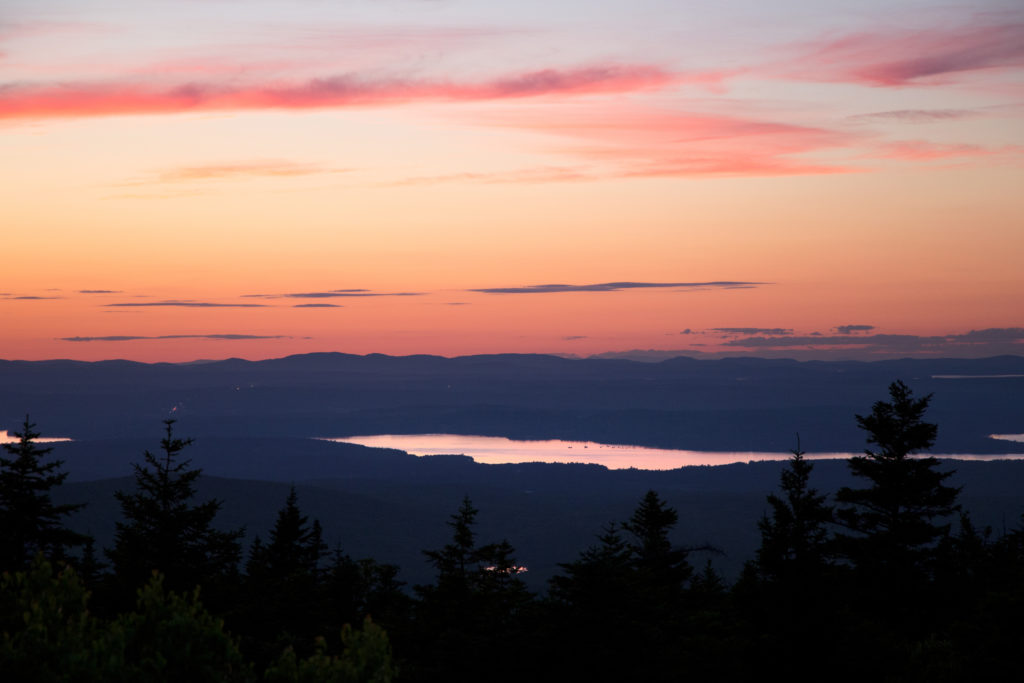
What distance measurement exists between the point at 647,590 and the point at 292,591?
1093cm

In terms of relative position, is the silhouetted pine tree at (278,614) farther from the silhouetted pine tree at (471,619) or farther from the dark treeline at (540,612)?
the silhouetted pine tree at (471,619)

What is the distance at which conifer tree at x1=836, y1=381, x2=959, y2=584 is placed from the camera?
3916 cm

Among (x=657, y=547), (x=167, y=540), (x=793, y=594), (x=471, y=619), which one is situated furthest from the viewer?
(x=657, y=547)

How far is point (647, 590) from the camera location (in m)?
26.2

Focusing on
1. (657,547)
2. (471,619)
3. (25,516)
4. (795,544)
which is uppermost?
(795,544)

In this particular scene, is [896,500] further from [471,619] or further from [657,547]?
[471,619]

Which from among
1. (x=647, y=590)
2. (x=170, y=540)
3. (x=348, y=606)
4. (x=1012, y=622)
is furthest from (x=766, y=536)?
(x=348, y=606)

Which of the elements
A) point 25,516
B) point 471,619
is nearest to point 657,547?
point 471,619

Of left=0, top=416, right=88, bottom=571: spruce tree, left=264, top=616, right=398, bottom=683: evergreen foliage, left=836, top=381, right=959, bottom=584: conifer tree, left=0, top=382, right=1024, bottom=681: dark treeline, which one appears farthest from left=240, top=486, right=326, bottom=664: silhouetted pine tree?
left=836, top=381, right=959, bottom=584: conifer tree

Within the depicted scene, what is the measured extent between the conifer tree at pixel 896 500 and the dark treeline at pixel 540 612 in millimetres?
80

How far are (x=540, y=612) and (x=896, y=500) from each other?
2015 centimetres

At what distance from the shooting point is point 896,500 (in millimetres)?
40062

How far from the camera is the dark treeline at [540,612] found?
17.0 meters

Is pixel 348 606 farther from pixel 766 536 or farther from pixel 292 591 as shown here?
pixel 766 536
